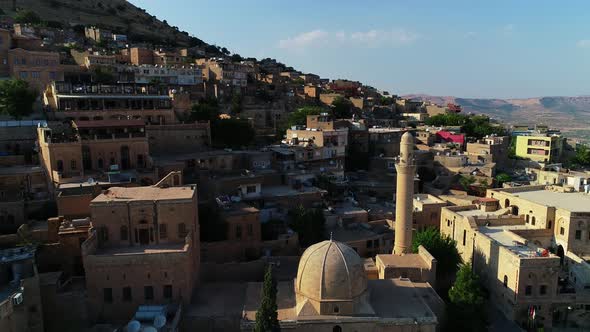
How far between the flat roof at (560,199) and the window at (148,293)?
80.0 ft

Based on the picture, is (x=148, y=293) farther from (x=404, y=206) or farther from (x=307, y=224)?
(x=404, y=206)

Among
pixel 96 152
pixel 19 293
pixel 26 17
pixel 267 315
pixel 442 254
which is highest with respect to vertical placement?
pixel 26 17

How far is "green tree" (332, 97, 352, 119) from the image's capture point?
213ft

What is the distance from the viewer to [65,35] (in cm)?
6619

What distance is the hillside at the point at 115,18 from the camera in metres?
77.6

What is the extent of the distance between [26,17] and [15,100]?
1681 inches

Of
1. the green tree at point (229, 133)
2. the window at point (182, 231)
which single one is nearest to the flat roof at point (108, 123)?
the green tree at point (229, 133)

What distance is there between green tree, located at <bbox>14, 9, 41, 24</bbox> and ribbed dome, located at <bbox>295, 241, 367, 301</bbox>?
66.8m

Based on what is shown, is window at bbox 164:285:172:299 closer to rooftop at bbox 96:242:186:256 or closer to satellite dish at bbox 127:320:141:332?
rooftop at bbox 96:242:186:256

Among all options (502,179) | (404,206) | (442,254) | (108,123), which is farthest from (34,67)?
(502,179)

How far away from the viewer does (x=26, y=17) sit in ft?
221

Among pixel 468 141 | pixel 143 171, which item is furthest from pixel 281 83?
pixel 143 171

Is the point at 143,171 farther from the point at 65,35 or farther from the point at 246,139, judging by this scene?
the point at 65,35

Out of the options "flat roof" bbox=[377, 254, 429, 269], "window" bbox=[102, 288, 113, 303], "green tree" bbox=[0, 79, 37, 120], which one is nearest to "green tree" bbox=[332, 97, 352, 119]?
"green tree" bbox=[0, 79, 37, 120]
